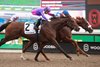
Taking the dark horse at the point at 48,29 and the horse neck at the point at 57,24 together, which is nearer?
the dark horse at the point at 48,29

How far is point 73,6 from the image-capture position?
1778 cm

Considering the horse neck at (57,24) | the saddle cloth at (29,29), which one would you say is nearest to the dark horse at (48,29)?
the horse neck at (57,24)

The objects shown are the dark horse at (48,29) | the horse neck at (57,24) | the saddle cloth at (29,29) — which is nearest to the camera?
the dark horse at (48,29)

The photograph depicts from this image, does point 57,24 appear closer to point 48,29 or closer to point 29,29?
point 48,29

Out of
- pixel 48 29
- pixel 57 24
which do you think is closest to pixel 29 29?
pixel 48 29

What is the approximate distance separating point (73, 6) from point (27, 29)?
5141 millimetres

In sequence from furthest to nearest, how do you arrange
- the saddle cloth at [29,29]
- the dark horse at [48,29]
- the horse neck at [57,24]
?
the saddle cloth at [29,29] < the horse neck at [57,24] < the dark horse at [48,29]

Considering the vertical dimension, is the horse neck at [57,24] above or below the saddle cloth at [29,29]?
above

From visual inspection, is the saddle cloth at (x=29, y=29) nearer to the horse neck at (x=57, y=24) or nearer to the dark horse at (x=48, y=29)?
the dark horse at (x=48, y=29)

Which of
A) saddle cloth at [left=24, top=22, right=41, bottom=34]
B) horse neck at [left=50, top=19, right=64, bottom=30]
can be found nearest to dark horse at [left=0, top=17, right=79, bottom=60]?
horse neck at [left=50, top=19, right=64, bottom=30]

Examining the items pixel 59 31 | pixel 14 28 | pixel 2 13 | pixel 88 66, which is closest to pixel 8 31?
pixel 14 28

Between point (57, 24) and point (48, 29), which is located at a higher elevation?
point (57, 24)

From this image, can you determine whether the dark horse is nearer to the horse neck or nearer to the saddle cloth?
the horse neck

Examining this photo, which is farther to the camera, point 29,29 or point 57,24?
point 29,29
